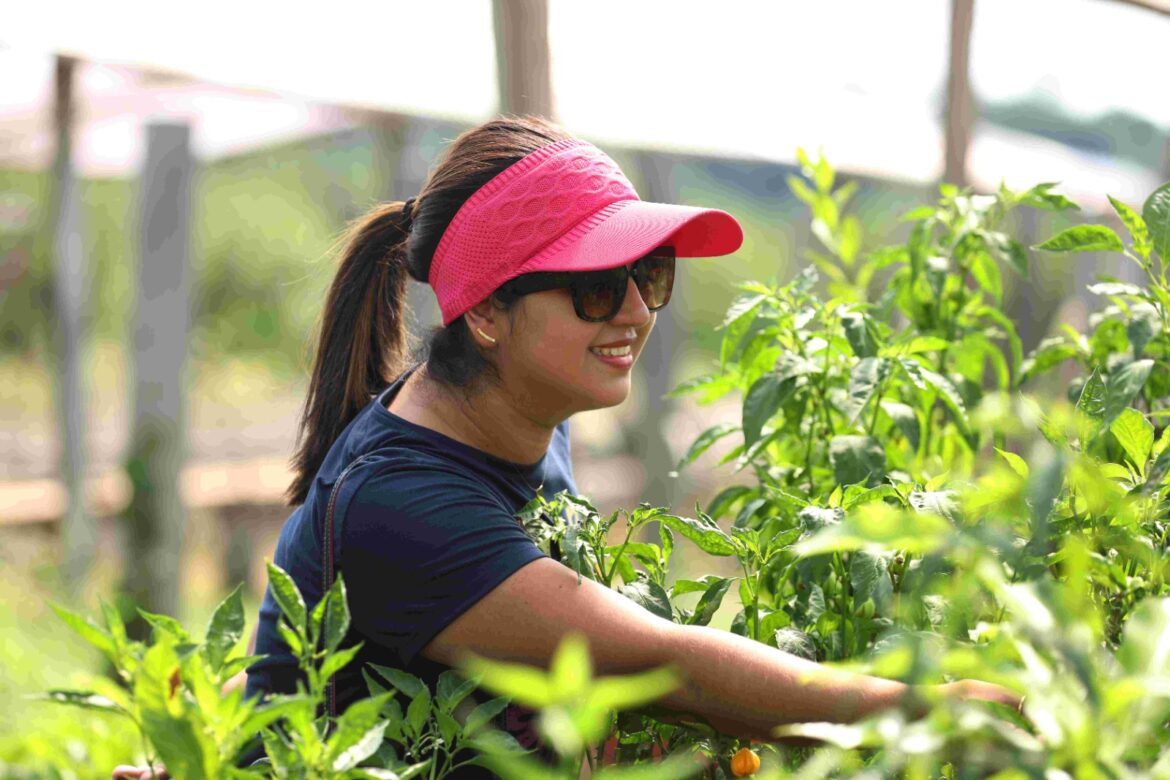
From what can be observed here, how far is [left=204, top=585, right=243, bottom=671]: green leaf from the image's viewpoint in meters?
1.01

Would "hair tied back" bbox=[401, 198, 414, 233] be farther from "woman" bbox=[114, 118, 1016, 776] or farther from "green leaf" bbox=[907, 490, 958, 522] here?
"green leaf" bbox=[907, 490, 958, 522]

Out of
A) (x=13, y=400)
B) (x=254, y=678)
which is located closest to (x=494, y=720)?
(x=254, y=678)

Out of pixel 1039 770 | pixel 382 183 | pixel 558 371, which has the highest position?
pixel 1039 770

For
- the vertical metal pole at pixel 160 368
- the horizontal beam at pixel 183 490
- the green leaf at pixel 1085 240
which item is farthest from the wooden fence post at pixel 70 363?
the green leaf at pixel 1085 240

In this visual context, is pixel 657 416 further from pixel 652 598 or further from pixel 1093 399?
pixel 1093 399

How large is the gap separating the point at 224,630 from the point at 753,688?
0.52 m

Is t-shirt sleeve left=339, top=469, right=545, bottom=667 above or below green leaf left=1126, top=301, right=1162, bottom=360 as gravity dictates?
below

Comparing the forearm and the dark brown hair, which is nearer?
the forearm

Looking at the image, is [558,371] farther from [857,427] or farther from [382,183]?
[382,183]

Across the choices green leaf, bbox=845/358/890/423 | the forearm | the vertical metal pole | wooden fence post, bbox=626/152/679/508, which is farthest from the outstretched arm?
wooden fence post, bbox=626/152/679/508

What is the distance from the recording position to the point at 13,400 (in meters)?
7.80

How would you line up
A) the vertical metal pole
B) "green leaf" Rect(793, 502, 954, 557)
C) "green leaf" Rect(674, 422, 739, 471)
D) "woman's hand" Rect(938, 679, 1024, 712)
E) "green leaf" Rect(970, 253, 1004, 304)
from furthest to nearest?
the vertical metal pole < "green leaf" Rect(970, 253, 1004, 304) < "green leaf" Rect(674, 422, 739, 471) < "woman's hand" Rect(938, 679, 1024, 712) < "green leaf" Rect(793, 502, 954, 557)

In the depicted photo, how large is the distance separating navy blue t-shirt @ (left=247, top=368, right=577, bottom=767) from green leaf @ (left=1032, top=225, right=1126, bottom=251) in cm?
72

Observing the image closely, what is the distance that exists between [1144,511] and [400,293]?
1.26 metres
